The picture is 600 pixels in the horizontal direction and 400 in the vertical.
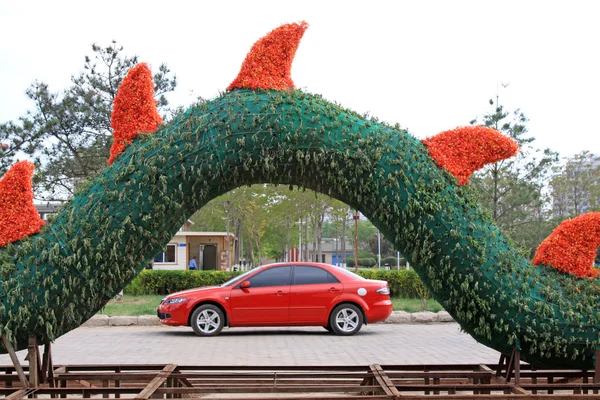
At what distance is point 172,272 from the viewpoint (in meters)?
20.0

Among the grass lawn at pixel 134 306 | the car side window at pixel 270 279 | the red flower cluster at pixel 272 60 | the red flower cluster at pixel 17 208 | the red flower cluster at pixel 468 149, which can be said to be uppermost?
the red flower cluster at pixel 272 60

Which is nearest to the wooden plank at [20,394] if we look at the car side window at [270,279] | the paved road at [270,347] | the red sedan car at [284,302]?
the paved road at [270,347]

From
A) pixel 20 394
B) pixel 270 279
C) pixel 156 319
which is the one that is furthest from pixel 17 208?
pixel 156 319

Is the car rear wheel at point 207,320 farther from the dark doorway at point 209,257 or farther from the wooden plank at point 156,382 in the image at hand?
the dark doorway at point 209,257

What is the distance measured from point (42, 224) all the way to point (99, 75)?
15.1 meters

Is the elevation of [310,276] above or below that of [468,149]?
below

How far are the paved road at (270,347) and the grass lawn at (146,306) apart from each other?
132 centimetres

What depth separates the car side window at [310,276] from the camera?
38.4ft

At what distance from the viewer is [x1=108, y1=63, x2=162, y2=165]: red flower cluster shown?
4496 mm

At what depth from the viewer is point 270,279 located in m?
11.6

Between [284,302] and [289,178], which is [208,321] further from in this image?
[289,178]

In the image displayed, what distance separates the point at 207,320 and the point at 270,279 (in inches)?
58.7

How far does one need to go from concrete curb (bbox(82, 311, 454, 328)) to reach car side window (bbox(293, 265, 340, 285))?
333cm

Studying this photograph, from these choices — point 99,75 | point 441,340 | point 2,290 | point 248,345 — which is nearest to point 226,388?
point 2,290
